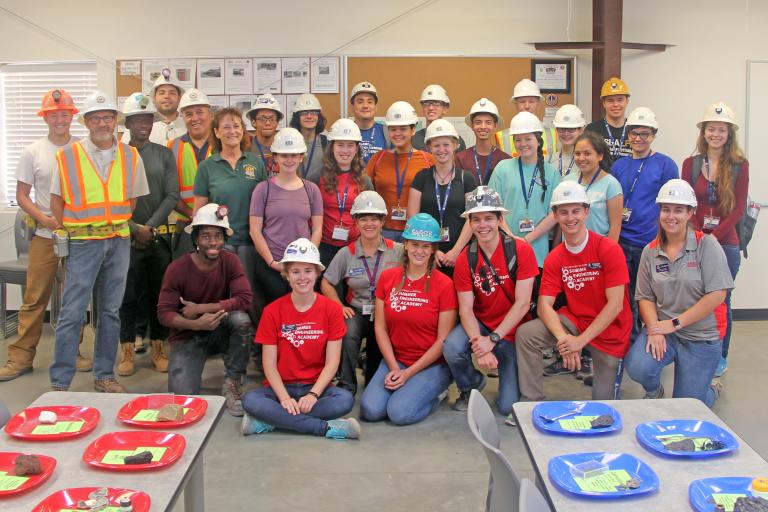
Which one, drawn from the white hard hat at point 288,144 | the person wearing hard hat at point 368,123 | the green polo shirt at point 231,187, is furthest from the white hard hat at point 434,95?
the green polo shirt at point 231,187

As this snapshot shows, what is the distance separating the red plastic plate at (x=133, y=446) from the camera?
7.13 feet

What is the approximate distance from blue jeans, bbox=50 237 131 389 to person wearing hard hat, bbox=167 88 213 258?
0.66 m

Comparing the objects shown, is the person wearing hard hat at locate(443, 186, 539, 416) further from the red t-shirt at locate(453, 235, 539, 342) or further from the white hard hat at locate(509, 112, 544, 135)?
the white hard hat at locate(509, 112, 544, 135)

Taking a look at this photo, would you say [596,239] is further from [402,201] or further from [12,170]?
[12,170]

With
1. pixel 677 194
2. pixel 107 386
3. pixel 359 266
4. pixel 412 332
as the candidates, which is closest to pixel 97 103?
pixel 107 386

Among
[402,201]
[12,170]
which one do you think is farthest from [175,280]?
[12,170]

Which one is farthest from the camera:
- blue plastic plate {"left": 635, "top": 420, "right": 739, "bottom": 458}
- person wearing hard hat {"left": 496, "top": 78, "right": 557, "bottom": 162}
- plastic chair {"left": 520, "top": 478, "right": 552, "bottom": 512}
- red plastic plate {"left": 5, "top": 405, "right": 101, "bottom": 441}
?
person wearing hard hat {"left": 496, "top": 78, "right": 557, "bottom": 162}

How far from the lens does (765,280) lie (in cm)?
666

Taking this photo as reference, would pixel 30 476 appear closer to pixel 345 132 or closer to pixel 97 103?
pixel 97 103

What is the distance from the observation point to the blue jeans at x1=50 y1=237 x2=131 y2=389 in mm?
4414

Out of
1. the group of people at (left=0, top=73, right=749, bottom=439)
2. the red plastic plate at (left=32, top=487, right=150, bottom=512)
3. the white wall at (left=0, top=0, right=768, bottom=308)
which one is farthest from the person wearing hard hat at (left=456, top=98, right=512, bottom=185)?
the red plastic plate at (left=32, top=487, right=150, bottom=512)

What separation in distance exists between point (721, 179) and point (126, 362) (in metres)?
4.05

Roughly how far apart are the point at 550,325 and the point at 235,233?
2020 mm

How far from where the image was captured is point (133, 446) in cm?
233
